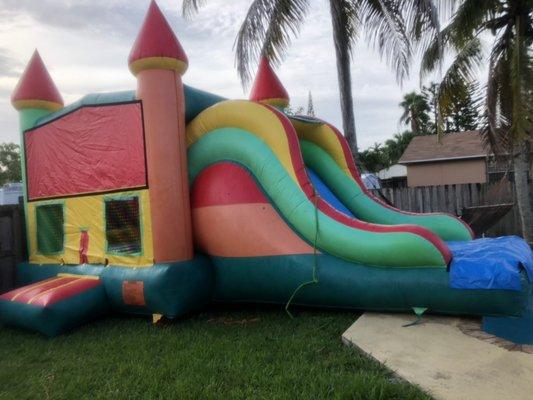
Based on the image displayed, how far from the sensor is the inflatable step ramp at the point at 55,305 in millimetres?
4211

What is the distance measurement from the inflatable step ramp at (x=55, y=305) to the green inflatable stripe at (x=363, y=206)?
3.27 meters

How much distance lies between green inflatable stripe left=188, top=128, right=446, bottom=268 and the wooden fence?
19.9 ft

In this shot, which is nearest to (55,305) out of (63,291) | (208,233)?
(63,291)

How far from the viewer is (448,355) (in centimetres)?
313

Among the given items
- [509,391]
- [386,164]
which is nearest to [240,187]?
[509,391]

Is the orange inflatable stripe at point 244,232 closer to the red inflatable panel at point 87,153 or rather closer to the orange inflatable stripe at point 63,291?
the red inflatable panel at point 87,153

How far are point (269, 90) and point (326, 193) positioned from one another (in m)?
2.49

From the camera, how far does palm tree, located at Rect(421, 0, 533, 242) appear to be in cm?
699

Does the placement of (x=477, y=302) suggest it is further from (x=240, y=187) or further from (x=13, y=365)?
(x=13, y=365)

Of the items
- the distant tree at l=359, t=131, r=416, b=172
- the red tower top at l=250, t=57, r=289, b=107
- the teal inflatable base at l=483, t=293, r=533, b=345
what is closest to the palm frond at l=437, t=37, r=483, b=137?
the red tower top at l=250, t=57, r=289, b=107

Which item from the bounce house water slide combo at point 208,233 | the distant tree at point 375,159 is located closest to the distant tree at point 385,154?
the distant tree at point 375,159

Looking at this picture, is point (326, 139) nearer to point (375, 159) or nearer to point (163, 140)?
point (163, 140)

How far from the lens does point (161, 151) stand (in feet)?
14.7

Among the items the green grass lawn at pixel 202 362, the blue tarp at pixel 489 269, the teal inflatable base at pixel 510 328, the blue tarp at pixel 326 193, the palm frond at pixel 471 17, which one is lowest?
the teal inflatable base at pixel 510 328
